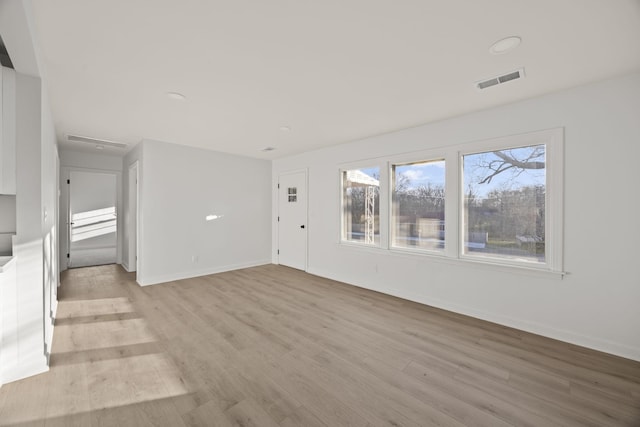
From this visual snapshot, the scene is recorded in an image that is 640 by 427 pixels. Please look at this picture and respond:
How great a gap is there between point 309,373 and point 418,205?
2.72m

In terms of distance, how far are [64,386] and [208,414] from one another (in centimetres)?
122

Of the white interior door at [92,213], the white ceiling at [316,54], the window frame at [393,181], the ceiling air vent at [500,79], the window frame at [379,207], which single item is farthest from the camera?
the white interior door at [92,213]

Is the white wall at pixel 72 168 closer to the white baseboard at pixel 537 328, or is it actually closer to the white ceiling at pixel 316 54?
the white ceiling at pixel 316 54

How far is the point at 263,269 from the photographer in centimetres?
568

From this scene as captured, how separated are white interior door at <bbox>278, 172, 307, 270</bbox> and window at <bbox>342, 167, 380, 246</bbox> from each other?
1.06 meters

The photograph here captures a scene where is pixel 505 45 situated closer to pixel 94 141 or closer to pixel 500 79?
pixel 500 79

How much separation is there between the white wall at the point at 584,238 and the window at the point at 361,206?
4.14 ft

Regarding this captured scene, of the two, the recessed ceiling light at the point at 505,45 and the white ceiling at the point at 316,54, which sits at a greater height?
the white ceiling at the point at 316,54

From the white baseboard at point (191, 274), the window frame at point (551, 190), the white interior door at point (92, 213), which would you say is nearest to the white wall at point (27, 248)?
the white baseboard at point (191, 274)

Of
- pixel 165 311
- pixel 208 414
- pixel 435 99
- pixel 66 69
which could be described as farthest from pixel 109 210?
pixel 435 99

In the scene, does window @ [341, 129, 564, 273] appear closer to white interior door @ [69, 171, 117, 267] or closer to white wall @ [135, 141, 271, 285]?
white wall @ [135, 141, 271, 285]

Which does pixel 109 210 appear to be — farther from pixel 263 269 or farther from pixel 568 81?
pixel 568 81

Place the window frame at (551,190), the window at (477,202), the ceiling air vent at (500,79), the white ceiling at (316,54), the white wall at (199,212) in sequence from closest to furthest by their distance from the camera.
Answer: the white ceiling at (316,54) < the ceiling air vent at (500,79) < the window frame at (551,190) < the window at (477,202) < the white wall at (199,212)

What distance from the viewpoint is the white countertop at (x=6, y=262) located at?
5.77 ft
